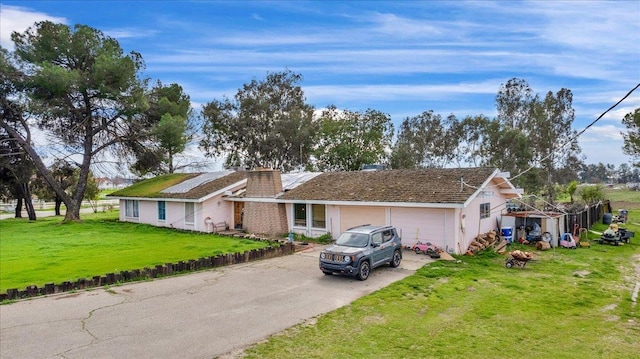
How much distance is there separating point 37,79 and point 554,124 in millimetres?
52528

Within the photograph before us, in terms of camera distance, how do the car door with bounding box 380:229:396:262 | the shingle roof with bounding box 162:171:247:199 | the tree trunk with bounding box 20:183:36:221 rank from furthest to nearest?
the tree trunk with bounding box 20:183:36:221
the shingle roof with bounding box 162:171:247:199
the car door with bounding box 380:229:396:262

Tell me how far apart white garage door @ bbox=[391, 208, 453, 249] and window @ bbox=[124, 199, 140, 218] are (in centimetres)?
2249

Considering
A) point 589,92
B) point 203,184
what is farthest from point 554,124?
point 203,184

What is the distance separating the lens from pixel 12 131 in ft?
109

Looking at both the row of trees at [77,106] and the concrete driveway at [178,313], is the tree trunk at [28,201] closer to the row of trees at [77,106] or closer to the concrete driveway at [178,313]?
the row of trees at [77,106]

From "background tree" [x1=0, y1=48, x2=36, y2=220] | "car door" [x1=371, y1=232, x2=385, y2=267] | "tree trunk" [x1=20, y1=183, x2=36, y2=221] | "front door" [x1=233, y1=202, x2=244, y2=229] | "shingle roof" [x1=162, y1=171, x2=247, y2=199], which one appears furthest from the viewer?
"tree trunk" [x1=20, y1=183, x2=36, y2=221]

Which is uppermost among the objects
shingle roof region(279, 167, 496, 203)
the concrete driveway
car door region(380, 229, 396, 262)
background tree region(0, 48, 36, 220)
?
background tree region(0, 48, 36, 220)

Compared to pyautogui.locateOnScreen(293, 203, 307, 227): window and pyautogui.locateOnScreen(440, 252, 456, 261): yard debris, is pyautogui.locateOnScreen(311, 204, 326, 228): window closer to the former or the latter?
pyautogui.locateOnScreen(293, 203, 307, 227): window

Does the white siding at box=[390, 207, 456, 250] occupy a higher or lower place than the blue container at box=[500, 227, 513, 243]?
higher

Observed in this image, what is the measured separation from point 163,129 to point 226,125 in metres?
15.7

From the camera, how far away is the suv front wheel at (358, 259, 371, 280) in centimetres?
1263

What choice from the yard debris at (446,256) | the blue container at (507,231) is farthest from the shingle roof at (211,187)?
the blue container at (507,231)

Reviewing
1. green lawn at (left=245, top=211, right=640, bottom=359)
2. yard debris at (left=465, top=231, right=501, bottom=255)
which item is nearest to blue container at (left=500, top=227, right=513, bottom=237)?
yard debris at (left=465, top=231, right=501, bottom=255)

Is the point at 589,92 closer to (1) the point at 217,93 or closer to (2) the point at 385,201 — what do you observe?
(2) the point at 385,201
